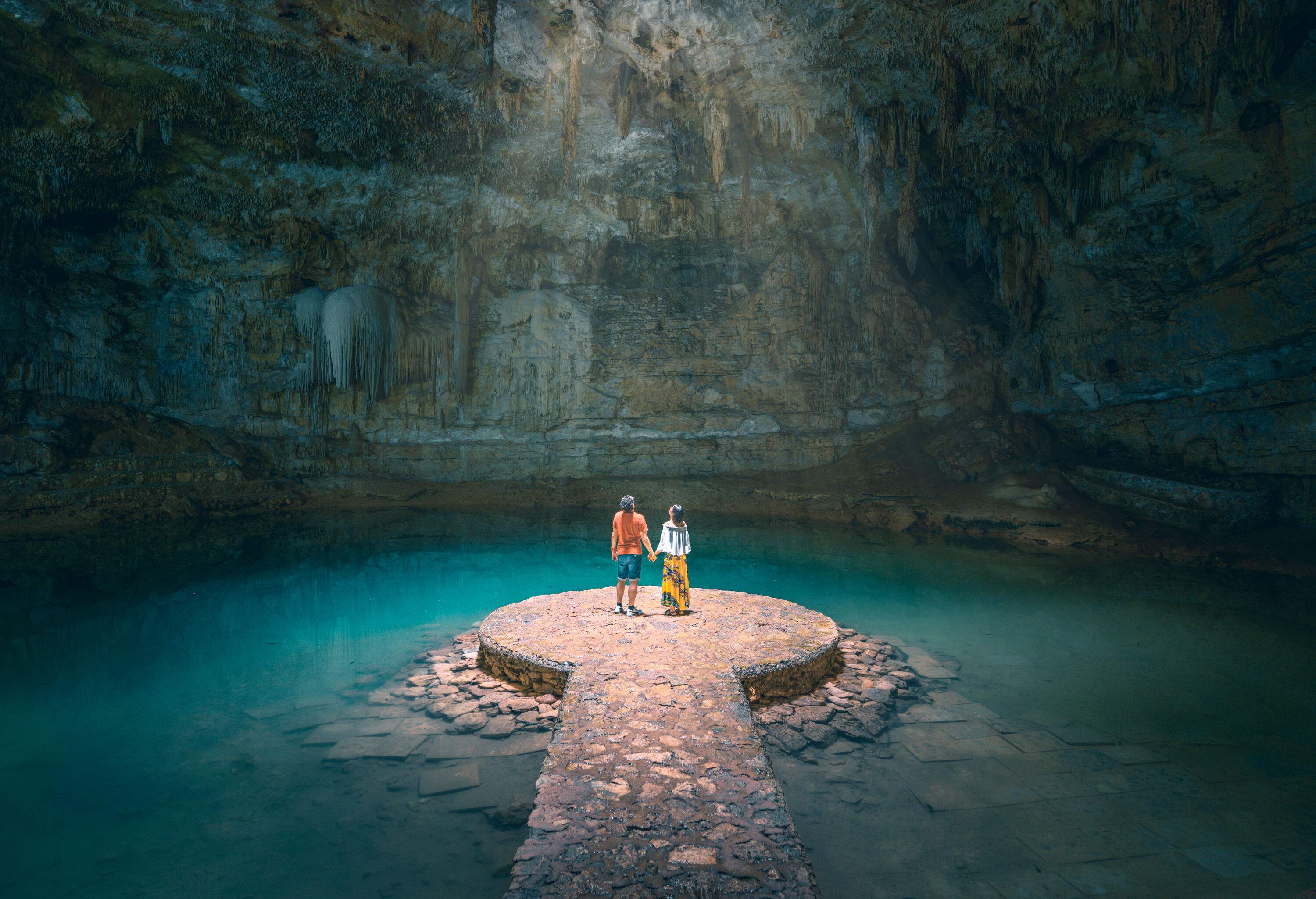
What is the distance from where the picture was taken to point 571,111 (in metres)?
12.5

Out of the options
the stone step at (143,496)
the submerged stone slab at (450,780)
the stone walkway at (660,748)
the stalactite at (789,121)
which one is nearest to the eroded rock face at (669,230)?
the stalactite at (789,121)

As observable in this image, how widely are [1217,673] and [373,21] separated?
14.0m

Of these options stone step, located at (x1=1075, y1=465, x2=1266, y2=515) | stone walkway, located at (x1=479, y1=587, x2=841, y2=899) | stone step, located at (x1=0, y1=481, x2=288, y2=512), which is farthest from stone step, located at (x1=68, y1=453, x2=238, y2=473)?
stone step, located at (x1=1075, y1=465, x2=1266, y2=515)

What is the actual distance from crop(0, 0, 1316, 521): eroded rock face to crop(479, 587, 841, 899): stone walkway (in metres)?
9.37

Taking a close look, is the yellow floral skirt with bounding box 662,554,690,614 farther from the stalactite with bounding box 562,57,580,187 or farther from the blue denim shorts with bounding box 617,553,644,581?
the stalactite with bounding box 562,57,580,187

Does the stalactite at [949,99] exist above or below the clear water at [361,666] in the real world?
above

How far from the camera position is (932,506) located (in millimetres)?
15625

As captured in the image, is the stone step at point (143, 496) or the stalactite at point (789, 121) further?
the stone step at point (143, 496)

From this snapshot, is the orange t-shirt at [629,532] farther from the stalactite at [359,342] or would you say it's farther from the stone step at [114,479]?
the stone step at [114,479]

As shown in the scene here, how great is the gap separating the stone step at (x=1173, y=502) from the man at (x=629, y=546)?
12.0 m

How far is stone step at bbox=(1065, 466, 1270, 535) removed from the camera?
12562 mm

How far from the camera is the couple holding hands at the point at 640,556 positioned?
273 inches

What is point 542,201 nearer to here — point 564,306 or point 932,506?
point 564,306

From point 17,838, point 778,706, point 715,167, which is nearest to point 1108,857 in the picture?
point 778,706
